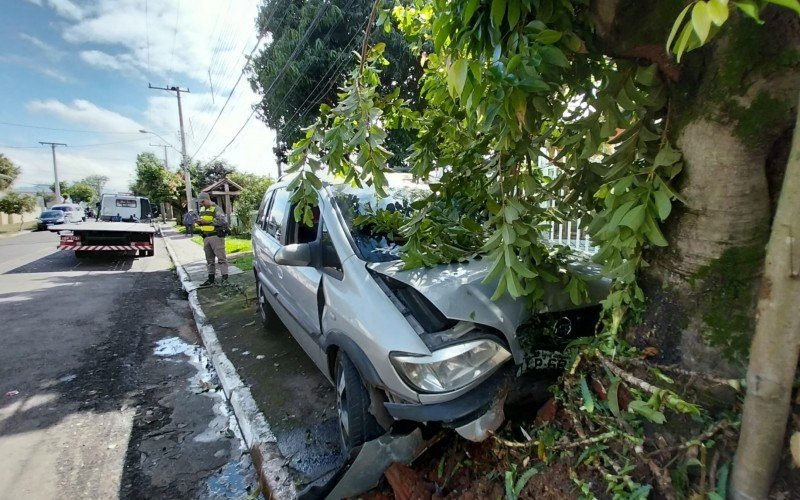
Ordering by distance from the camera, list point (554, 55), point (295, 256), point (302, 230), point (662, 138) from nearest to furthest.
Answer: point (554, 55) < point (662, 138) < point (295, 256) < point (302, 230)

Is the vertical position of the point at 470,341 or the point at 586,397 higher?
the point at 470,341

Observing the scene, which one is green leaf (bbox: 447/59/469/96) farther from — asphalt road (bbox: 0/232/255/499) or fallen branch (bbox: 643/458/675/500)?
asphalt road (bbox: 0/232/255/499)

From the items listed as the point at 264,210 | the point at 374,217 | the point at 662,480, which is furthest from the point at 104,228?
the point at 662,480

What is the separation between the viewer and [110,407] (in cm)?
357

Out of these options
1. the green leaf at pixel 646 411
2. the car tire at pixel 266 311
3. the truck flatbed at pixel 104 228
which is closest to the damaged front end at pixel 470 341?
the green leaf at pixel 646 411

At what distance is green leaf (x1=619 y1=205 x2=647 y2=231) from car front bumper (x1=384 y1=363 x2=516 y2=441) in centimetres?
97

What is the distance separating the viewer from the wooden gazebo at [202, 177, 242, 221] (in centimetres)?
2708

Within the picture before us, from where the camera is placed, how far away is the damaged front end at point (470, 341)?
1938 mm

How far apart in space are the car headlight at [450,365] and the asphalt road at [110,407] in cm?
151

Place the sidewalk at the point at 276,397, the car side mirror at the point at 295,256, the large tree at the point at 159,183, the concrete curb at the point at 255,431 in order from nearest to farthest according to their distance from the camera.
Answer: the concrete curb at the point at 255,431, the sidewalk at the point at 276,397, the car side mirror at the point at 295,256, the large tree at the point at 159,183

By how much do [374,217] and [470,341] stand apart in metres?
1.25

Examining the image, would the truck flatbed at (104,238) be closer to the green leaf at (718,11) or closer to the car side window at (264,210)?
the car side window at (264,210)

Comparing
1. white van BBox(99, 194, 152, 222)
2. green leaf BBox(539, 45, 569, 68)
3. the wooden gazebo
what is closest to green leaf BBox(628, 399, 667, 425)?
green leaf BBox(539, 45, 569, 68)

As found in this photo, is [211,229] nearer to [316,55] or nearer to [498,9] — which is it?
[316,55]
